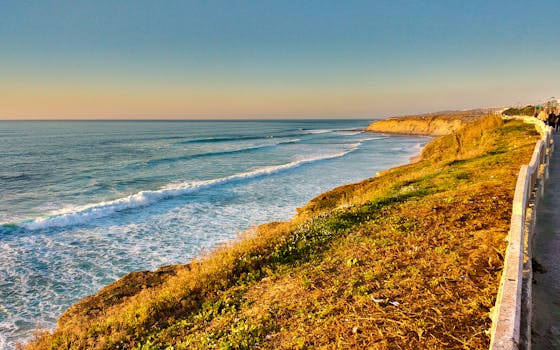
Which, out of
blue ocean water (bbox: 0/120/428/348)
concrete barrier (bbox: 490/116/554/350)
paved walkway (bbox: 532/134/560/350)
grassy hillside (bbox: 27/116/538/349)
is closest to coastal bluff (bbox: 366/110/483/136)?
blue ocean water (bbox: 0/120/428/348)

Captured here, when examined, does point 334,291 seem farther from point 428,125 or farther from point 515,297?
point 428,125

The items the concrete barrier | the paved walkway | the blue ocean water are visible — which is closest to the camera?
the concrete barrier

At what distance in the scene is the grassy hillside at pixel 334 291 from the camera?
4.64 metres

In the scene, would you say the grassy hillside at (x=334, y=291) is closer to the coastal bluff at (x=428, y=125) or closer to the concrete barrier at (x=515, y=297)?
the concrete barrier at (x=515, y=297)

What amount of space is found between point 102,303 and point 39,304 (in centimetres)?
249

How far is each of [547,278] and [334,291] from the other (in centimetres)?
360

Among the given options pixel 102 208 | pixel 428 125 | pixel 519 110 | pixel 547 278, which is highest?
pixel 519 110

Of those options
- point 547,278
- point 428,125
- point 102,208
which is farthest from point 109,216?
point 428,125

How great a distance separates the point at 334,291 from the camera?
588 centimetres

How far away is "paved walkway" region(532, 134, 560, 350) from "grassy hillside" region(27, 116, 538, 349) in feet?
1.89

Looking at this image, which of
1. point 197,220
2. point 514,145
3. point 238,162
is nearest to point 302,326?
point 197,220

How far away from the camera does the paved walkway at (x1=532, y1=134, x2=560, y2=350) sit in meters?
4.20

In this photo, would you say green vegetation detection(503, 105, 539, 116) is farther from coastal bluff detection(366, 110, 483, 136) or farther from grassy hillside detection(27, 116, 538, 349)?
grassy hillside detection(27, 116, 538, 349)

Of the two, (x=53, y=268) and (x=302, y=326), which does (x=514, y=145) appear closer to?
(x=302, y=326)
